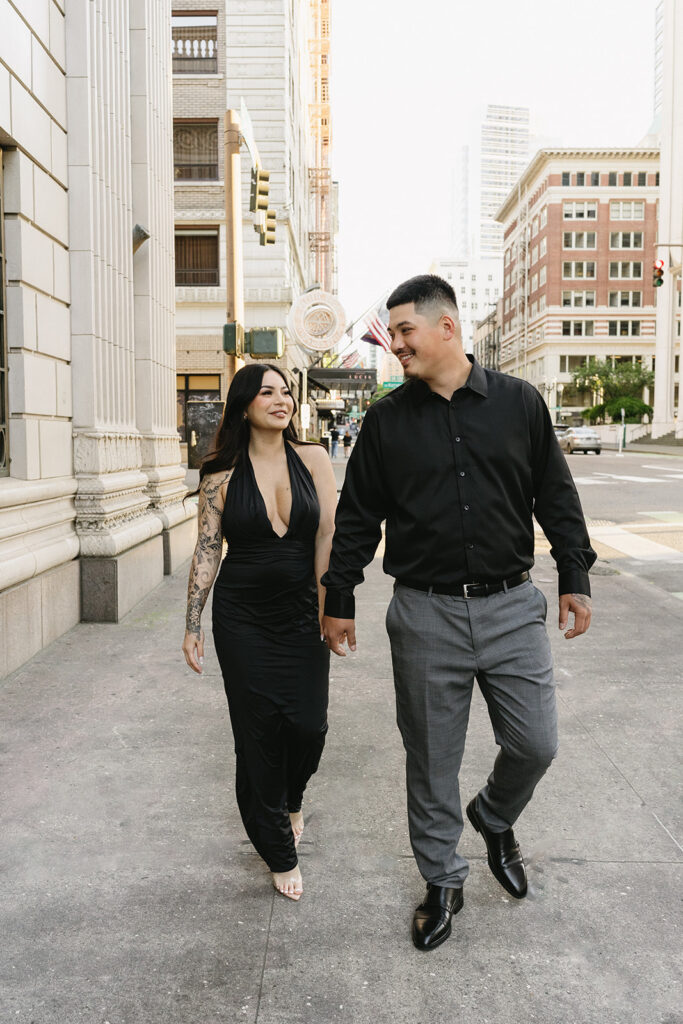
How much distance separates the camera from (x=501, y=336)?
127 meters

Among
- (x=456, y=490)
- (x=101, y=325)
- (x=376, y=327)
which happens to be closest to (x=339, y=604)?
(x=456, y=490)

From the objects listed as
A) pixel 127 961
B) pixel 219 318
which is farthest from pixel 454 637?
pixel 219 318

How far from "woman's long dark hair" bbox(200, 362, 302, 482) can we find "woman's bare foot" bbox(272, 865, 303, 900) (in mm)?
1524

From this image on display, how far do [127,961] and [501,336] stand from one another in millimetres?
129515

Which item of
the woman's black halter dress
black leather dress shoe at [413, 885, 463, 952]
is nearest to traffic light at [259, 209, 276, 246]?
the woman's black halter dress

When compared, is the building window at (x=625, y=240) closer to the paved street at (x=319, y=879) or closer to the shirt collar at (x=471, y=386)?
the paved street at (x=319, y=879)

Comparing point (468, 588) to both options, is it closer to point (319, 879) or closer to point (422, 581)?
point (422, 581)

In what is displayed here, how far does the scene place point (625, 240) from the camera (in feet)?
315

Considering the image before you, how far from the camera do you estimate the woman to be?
3.24 m

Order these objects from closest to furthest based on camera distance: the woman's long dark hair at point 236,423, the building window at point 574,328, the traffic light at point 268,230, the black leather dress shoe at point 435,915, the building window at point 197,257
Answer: the black leather dress shoe at point 435,915 → the woman's long dark hair at point 236,423 → the traffic light at point 268,230 → the building window at point 197,257 → the building window at point 574,328

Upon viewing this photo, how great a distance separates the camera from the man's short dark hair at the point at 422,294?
2984 mm

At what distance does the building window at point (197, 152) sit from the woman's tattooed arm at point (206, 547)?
27.2 meters

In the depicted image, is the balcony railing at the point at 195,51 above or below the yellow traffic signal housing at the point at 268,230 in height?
above

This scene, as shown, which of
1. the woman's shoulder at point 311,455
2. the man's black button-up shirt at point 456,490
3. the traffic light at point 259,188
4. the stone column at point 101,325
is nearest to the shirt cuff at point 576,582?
the man's black button-up shirt at point 456,490
